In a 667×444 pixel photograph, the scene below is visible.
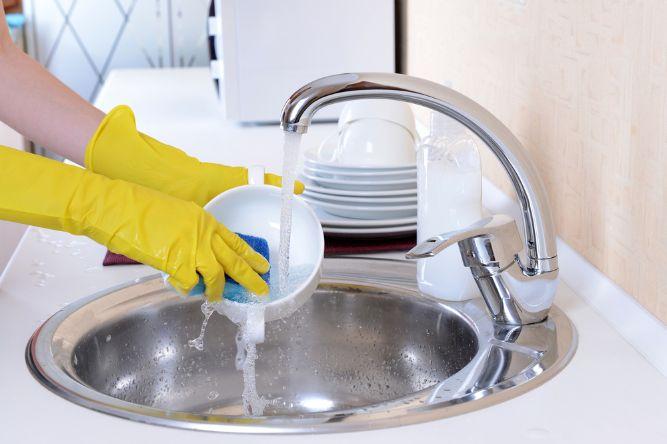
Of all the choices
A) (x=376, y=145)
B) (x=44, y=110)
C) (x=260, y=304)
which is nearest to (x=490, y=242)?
(x=260, y=304)

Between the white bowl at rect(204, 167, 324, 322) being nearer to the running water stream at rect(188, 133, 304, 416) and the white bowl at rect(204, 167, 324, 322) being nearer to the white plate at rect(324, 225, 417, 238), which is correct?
the running water stream at rect(188, 133, 304, 416)

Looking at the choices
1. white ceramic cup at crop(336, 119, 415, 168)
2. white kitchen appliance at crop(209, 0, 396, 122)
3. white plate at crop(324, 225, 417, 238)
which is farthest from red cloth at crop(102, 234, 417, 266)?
white kitchen appliance at crop(209, 0, 396, 122)

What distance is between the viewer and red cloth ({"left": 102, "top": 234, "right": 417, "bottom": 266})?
4.21ft

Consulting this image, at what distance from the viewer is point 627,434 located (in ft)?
2.50

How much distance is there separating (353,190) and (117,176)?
1.09 feet

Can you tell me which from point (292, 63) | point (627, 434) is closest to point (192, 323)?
point (627, 434)

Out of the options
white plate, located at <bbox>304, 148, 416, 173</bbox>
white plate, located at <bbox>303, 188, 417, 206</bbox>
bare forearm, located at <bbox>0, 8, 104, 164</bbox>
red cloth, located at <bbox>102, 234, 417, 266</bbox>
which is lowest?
red cloth, located at <bbox>102, 234, 417, 266</bbox>

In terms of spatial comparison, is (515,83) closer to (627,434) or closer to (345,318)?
(345,318)

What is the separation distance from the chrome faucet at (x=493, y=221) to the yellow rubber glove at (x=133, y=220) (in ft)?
0.69

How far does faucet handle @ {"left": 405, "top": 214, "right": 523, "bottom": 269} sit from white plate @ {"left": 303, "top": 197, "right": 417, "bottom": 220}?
359mm

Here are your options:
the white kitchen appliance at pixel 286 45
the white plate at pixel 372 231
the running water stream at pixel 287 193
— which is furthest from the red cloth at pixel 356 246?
the white kitchen appliance at pixel 286 45

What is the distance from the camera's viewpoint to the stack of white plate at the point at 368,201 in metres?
1.33

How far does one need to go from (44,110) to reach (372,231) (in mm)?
484

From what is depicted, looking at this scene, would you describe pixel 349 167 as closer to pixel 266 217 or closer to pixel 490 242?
pixel 266 217
